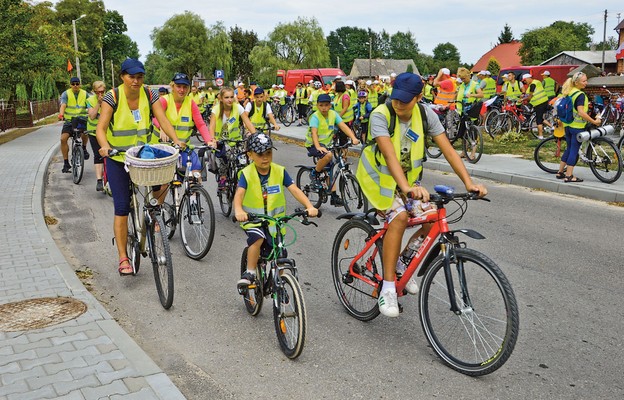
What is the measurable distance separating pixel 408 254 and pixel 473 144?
9.37 meters

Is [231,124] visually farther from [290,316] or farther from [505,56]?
[505,56]

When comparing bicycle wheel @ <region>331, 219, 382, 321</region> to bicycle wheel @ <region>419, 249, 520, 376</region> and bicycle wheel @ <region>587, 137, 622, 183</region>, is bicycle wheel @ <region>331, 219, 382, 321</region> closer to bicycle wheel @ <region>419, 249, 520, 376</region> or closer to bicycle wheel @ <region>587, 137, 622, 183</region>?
bicycle wheel @ <region>419, 249, 520, 376</region>

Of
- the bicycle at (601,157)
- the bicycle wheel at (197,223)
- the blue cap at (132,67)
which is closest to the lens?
the blue cap at (132,67)

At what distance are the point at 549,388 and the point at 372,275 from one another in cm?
150

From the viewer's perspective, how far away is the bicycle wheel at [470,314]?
360cm

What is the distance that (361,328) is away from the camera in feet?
15.5

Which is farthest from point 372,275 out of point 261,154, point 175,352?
point 175,352

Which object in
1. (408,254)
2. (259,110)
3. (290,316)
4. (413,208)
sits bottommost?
(290,316)

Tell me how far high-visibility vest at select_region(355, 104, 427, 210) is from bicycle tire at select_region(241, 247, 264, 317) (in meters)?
1.06

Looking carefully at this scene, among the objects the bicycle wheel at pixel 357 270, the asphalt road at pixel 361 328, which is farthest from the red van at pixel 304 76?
the bicycle wheel at pixel 357 270

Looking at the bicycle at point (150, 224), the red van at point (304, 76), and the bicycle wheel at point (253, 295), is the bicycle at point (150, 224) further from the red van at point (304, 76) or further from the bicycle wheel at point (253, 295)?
the red van at point (304, 76)

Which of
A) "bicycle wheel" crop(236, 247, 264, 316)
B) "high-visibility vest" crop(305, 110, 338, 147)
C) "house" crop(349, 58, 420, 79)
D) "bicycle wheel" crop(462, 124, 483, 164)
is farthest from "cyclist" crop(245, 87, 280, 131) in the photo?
"house" crop(349, 58, 420, 79)

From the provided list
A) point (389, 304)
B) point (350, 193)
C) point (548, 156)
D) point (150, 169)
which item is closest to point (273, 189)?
point (150, 169)

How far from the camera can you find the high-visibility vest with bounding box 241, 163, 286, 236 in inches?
183
